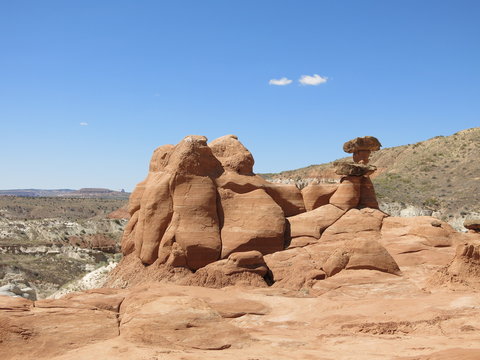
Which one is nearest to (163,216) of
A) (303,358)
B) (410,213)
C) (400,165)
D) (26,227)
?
(303,358)

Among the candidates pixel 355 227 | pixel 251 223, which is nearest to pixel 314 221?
pixel 355 227

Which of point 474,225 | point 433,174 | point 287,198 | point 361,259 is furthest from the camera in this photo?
point 433,174

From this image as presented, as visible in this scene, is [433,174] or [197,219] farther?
[433,174]

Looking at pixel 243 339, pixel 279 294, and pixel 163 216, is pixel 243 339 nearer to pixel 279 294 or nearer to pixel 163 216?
pixel 279 294

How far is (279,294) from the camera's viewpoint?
16.5 meters

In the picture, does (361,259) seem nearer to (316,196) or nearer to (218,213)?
(316,196)

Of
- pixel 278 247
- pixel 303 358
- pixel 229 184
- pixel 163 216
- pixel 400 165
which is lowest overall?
pixel 303 358

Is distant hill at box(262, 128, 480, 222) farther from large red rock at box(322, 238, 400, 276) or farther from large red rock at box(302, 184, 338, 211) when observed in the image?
large red rock at box(322, 238, 400, 276)

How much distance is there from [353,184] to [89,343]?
49.6 ft

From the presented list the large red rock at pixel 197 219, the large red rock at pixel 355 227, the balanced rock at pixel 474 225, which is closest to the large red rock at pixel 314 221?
the large red rock at pixel 355 227

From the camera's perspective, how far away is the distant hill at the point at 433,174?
5756cm

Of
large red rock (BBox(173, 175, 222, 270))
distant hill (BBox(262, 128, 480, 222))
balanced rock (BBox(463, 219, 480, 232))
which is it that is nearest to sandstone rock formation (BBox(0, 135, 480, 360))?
large red rock (BBox(173, 175, 222, 270))

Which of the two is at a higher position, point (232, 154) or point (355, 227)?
point (232, 154)

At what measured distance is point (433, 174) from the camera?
230 ft
